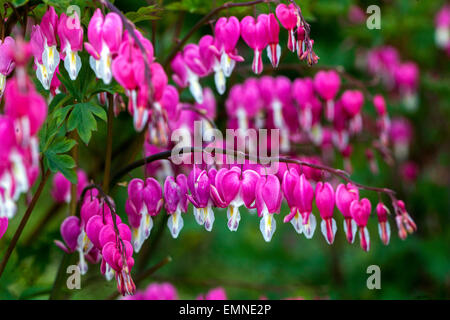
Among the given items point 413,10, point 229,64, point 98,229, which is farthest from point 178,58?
point 413,10

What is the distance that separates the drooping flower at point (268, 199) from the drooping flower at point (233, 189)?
19mm

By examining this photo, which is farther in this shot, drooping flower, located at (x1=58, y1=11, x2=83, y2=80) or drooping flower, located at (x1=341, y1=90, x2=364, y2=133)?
drooping flower, located at (x1=341, y1=90, x2=364, y2=133)

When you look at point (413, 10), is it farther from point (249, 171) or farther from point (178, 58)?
point (249, 171)

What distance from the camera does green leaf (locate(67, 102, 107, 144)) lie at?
1.21 metres

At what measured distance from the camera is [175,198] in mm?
1314

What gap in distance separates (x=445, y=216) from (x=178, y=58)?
2.12 metres

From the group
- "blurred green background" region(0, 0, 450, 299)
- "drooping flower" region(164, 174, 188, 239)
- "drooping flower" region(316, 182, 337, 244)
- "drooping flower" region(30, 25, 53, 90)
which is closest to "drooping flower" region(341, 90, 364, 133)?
"blurred green background" region(0, 0, 450, 299)

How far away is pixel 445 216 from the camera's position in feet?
10.2

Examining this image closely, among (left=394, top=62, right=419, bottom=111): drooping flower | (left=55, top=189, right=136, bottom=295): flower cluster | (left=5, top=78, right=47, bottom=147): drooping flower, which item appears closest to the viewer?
(left=5, top=78, right=47, bottom=147): drooping flower

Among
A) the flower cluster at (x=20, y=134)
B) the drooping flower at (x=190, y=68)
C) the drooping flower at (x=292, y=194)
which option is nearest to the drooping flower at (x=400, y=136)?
the drooping flower at (x=190, y=68)

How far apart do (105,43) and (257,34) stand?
435 mm

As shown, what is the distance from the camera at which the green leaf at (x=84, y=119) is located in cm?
121

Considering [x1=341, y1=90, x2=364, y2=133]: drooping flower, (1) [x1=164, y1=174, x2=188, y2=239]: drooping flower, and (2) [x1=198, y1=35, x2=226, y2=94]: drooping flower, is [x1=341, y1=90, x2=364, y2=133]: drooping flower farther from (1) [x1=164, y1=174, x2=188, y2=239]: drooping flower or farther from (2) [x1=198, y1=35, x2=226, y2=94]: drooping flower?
(1) [x1=164, y1=174, x2=188, y2=239]: drooping flower

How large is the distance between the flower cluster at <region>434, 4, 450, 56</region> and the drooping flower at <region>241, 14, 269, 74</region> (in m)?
1.96
